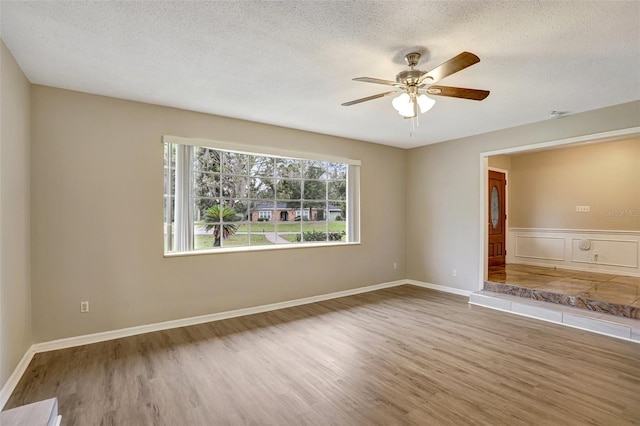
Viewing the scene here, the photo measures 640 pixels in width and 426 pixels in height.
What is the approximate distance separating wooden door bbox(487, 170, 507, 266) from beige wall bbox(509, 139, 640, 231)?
17.7 inches

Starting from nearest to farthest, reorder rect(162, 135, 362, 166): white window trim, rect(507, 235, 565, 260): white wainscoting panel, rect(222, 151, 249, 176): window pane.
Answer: rect(162, 135, 362, 166): white window trim → rect(222, 151, 249, 176): window pane → rect(507, 235, 565, 260): white wainscoting panel

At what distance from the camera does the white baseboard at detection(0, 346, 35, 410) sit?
2229 mm

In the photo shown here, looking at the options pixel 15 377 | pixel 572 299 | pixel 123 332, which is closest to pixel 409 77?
pixel 572 299

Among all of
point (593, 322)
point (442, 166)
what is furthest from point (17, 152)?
point (593, 322)

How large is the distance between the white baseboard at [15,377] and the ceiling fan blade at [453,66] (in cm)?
385

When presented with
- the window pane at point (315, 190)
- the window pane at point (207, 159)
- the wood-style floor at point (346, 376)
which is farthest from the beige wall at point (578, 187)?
the window pane at point (207, 159)

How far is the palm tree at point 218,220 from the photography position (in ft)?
13.7

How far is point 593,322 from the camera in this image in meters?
3.61

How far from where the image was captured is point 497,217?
267 inches

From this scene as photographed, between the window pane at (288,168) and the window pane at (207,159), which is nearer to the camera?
the window pane at (207,159)

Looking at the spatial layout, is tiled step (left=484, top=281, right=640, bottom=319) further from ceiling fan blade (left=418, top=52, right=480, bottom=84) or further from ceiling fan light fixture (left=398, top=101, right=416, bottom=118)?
ceiling fan blade (left=418, top=52, right=480, bottom=84)

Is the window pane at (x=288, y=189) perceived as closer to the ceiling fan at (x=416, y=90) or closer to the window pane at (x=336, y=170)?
the window pane at (x=336, y=170)

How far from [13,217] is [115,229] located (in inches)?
36.4

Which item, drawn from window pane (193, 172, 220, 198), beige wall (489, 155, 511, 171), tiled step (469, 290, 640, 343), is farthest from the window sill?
beige wall (489, 155, 511, 171)
